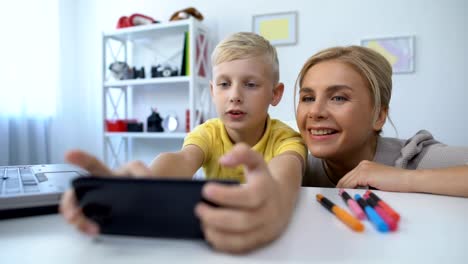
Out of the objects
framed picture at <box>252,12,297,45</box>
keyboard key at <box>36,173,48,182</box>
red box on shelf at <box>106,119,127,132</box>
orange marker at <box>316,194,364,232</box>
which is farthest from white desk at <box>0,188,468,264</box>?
red box on shelf at <box>106,119,127,132</box>

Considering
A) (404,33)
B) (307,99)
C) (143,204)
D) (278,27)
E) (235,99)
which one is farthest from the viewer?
(278,27)

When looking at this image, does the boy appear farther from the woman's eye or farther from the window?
the window

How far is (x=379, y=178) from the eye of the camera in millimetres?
677

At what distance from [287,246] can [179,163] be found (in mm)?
389

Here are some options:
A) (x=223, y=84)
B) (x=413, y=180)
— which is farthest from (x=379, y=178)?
(x=223, y=84)

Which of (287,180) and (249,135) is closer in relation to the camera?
(287,180)

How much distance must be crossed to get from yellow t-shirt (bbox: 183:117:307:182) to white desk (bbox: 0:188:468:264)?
1.35ft

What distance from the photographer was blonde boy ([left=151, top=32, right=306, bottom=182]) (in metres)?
Result: 0.84

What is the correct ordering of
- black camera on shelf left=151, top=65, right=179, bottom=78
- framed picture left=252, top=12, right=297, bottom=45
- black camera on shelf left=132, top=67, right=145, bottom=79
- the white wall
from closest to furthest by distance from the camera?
1. the white wall
2. framed picture left=252, top=12, right=297, bottom=45
3. black camera on shelf left=151, top=65, right=179, bottom=78
4. black camera on shelf left=132, top=67, right=145, bottom=79

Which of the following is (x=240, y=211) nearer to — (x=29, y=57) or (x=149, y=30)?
(x=149, y=30)

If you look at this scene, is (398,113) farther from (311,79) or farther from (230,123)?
(230,123)

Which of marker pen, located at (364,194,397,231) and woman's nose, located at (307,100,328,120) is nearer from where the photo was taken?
marker pen, located at (364,194,397,231)

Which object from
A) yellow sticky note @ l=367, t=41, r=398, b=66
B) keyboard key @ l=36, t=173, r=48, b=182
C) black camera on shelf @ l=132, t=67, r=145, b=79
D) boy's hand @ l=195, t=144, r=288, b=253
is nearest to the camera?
boy's hand @ l=195, t=144, r=288, b=253

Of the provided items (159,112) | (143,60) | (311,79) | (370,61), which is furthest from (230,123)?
(143,60)
